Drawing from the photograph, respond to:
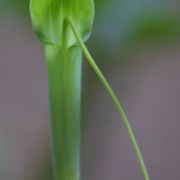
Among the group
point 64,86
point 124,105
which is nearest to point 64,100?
point 64,86

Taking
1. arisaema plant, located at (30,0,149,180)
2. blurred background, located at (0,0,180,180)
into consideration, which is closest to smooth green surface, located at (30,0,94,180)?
arisaema plant, located at (30,0,149,180)

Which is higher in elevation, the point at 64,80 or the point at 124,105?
the point at 64,80

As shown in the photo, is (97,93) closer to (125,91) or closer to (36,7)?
(125,91)

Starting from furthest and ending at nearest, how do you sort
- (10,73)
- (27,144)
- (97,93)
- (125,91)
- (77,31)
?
(10,73) < (27,144) < (125,91) < (97,93) < (77,31)

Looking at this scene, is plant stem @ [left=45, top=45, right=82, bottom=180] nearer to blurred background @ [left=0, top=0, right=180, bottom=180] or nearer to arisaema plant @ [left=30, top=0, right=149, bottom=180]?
arisaema plant @ [left=30, top=0, right=149, bottom=180]

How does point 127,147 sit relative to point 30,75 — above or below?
below

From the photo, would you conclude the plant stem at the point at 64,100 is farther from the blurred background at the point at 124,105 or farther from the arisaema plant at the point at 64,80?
the blurred background at the point at 124,105

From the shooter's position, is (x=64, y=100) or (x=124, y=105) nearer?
(x=64, y=100)

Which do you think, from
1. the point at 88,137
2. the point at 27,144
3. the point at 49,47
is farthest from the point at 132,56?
the point at 27,144

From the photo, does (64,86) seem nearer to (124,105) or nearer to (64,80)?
(64,80)
